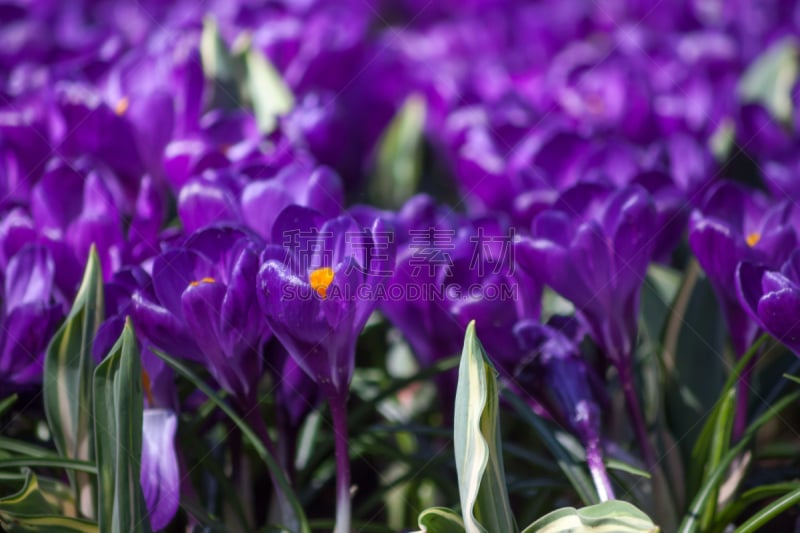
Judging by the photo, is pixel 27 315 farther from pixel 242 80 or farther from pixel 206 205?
pixel 242 80

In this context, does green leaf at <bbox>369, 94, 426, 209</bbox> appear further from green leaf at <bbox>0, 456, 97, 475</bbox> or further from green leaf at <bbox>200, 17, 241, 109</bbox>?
green leaf at <bbox>0, 456, 97, 475</bbox>

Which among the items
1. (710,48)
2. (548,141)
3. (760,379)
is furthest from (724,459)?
(710,48)

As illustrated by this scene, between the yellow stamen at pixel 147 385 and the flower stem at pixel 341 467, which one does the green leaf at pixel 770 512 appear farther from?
the yellow stamen at pixel 147 385

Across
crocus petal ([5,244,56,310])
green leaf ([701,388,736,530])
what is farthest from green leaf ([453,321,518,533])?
crocus petal ([5,244,56,310])

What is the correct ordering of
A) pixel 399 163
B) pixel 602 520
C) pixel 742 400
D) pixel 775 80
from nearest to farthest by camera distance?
1. pixel 602 520
2. pixel 742 400
3. pixel 399 163
4. pixel 775 80

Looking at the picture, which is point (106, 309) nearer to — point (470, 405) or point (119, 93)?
point (470, 405)

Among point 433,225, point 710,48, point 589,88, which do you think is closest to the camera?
point 433,225

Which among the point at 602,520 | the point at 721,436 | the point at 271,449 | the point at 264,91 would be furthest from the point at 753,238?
the point at 264,91
